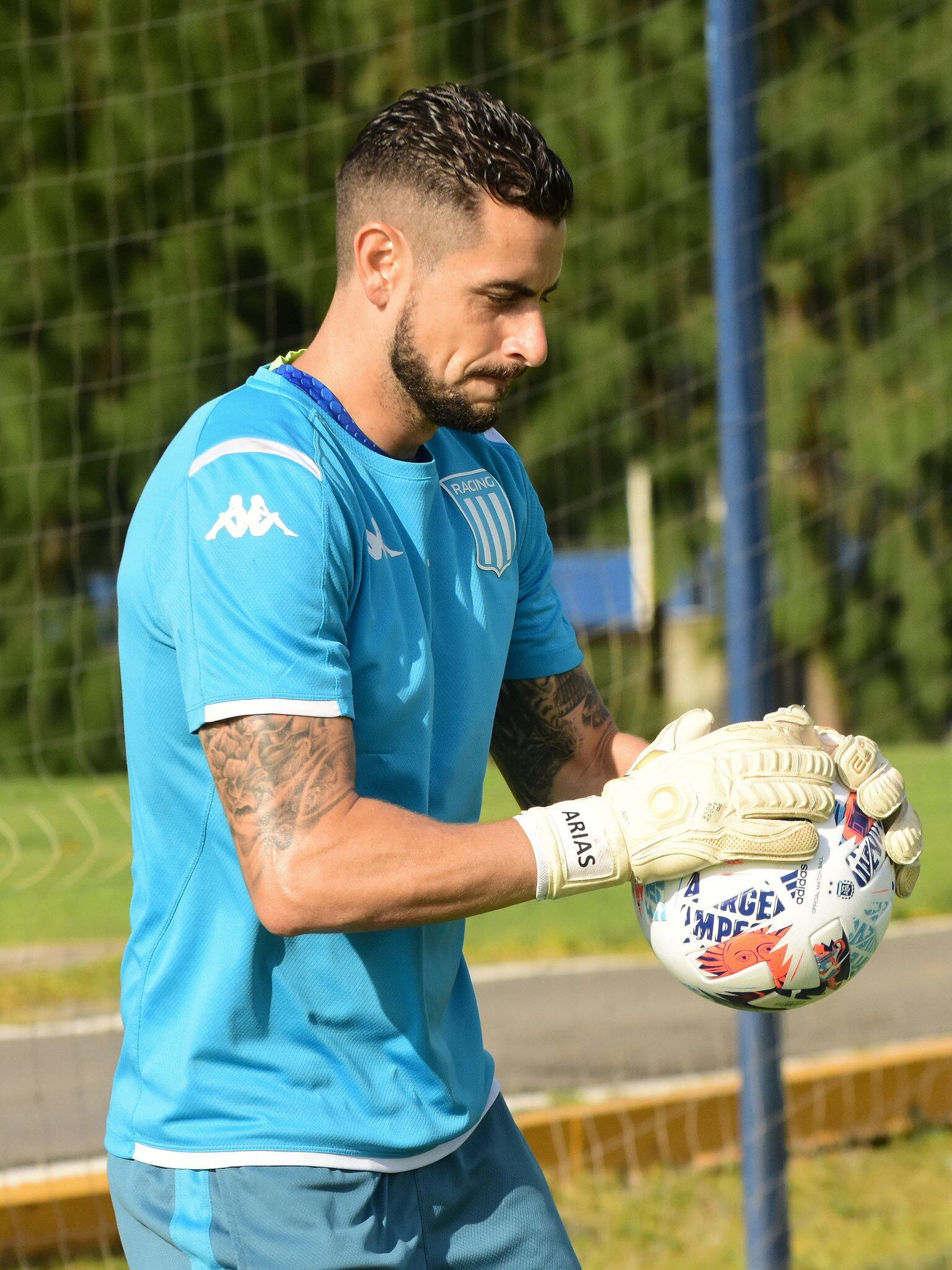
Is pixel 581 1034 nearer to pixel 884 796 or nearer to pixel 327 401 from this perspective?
pixel 884 796

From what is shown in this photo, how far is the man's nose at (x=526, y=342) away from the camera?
6.88 feet

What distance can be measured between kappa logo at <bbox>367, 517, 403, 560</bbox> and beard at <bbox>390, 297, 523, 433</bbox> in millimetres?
196

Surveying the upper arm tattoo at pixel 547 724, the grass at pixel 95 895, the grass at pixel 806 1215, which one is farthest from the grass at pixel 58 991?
the upper arm tattoo at pixel 547 724

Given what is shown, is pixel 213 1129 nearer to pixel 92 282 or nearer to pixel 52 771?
pixel 52 771

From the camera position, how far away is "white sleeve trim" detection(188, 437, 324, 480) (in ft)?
6.23

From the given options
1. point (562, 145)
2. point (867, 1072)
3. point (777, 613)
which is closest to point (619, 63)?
point (562, 145)

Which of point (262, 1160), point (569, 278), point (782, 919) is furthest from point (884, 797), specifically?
point (569, 278)

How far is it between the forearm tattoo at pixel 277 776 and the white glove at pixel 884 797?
2.41 ft

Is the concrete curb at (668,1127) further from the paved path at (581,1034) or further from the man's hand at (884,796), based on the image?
the man's hand at (884,796)

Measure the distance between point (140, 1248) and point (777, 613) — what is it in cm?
1087

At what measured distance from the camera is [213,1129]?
2.00 m

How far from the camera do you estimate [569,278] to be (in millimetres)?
11570

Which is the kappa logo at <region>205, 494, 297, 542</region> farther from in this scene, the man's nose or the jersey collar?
the man's nose

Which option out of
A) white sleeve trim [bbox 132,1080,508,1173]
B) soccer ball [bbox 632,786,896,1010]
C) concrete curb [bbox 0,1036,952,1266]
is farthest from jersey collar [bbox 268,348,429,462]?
concrete curb [bbox 0,1036,952,1266]
